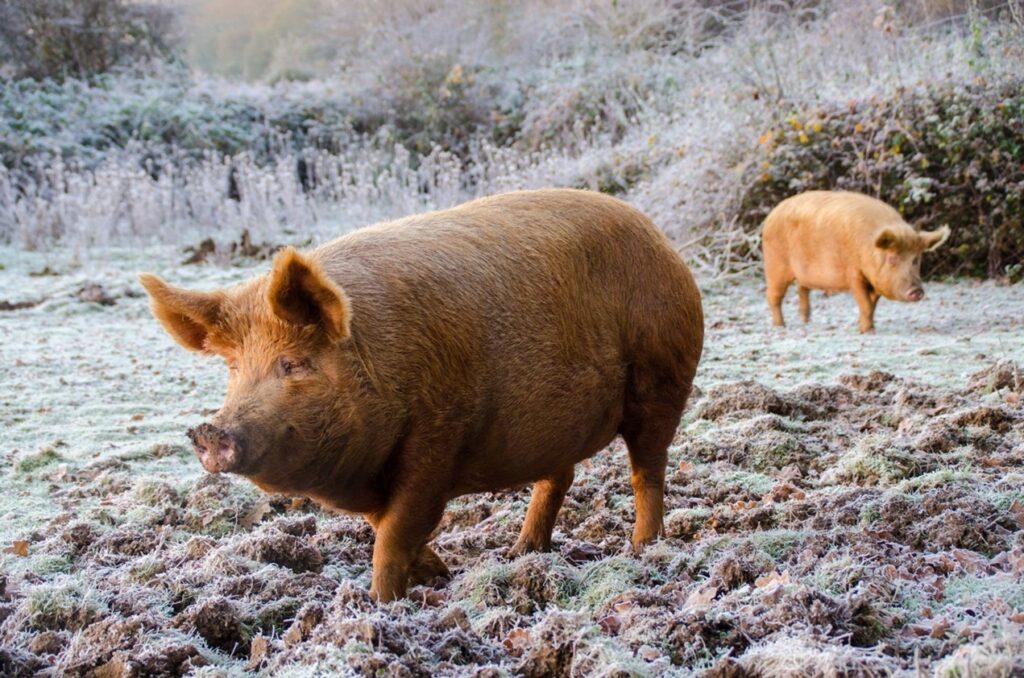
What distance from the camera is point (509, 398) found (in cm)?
343

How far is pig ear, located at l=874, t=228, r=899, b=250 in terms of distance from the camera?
29.5ft

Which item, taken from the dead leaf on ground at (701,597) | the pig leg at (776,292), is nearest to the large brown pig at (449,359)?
the dead leaf on ground at (701,597)

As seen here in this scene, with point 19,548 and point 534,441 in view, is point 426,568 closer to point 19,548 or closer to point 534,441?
point 534,441

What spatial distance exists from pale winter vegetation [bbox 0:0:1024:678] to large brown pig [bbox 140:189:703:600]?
0.34 meters

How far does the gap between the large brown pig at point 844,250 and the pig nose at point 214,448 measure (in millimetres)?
7361

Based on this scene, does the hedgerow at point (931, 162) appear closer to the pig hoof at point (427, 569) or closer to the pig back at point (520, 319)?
the pig back at point (520, 319)

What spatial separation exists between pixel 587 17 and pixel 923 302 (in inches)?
501

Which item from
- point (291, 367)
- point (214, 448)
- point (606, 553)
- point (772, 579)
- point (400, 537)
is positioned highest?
point (291, 367)

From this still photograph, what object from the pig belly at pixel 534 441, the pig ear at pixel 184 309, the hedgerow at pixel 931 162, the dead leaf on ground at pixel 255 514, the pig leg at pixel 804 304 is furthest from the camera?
the hedgerow at pixel 931 162

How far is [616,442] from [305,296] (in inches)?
114

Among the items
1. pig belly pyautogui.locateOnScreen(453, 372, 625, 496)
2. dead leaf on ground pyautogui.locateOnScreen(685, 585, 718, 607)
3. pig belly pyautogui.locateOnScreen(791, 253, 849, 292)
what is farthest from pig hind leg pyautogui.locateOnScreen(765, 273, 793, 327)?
dead leaf on ground pyautogui.locateOnScreen(685, 585, 718, 607)

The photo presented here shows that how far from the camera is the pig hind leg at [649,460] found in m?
3.94

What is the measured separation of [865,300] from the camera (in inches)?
365

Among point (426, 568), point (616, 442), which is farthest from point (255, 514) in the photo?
point (616, 442)
